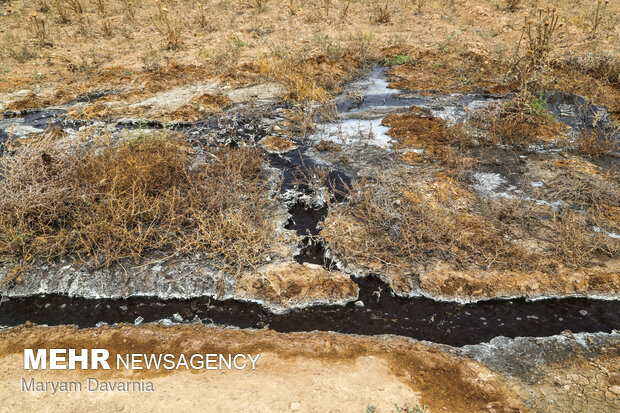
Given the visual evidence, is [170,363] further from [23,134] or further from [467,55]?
[467,55]

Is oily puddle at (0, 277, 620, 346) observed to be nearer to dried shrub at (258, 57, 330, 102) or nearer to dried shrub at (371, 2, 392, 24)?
dried shrub at (258, 57, 330, 102)

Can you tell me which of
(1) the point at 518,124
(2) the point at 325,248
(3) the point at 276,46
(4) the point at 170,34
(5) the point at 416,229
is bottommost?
(2) the point at 325,248

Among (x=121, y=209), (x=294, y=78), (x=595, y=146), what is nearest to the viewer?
(x=121, y=209)

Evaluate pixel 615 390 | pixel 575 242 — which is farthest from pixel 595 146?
pixel 615 390

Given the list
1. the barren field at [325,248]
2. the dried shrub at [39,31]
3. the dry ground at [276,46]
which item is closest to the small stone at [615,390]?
the barren field at [325,248]

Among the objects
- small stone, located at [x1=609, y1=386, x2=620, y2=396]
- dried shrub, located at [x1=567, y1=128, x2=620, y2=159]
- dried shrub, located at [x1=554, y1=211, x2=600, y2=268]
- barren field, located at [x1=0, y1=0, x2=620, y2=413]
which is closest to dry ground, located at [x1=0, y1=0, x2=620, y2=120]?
barren field, located at [x1=0, y1=0, x2=620, y2=413]

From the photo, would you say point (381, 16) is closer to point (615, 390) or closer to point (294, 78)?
point (294, 78)
